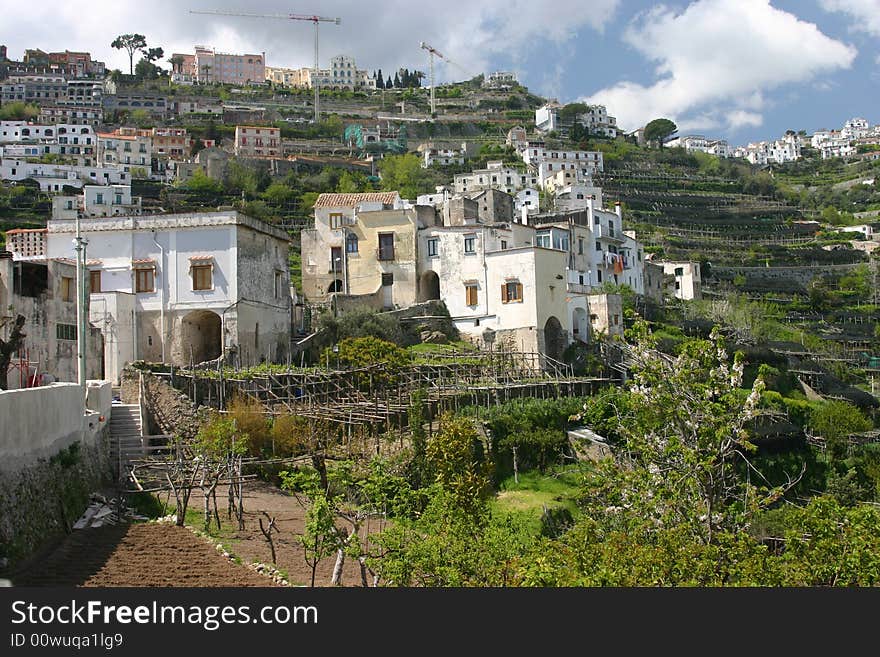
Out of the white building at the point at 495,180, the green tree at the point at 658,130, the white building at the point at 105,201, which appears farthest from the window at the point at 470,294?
the green tree at the point at 658,130

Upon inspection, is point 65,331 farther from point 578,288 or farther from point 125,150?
point 125,150

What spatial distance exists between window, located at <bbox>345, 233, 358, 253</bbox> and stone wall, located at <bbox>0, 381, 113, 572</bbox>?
29252mm

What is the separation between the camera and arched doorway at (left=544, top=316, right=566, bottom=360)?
165 feet

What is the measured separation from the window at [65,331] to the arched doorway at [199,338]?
7069mm

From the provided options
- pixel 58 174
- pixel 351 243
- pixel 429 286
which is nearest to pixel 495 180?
pixel 58 174

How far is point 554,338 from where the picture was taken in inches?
1998

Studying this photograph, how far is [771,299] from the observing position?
3770 inches

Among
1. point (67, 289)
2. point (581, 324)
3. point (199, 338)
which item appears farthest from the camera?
point (581, 324)

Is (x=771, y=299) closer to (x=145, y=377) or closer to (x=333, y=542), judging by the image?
(x=145, y=377)

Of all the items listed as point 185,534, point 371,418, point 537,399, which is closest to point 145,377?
point 371,418

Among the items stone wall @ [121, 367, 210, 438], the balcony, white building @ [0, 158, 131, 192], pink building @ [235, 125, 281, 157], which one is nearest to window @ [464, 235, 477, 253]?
the balcony

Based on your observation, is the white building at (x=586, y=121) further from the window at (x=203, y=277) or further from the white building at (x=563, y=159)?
the window at (x=203, y=277)

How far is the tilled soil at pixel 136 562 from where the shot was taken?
61.4ft

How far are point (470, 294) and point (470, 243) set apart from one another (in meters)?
2.99
